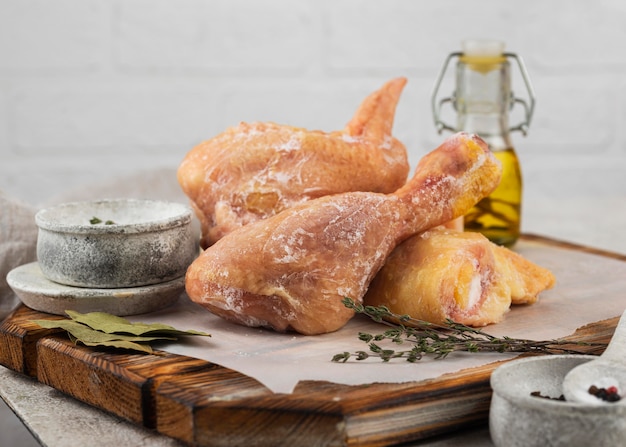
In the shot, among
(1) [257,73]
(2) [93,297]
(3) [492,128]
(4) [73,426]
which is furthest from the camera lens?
(1) [257,73]

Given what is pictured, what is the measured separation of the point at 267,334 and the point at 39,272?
0.41 metres

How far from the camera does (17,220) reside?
1596 millimetres

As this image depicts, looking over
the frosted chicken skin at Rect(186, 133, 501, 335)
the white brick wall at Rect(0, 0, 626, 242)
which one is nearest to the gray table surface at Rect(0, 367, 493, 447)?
the frosted chicken skin at Rect(186, 133, 501, 335)

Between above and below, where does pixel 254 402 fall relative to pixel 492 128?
below

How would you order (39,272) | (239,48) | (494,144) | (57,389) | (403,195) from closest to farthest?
1. (57,389)
2. (403,195)
3. (39,272)
4. (494,144)
5. (239,48)

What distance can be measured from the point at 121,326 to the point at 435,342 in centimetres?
42

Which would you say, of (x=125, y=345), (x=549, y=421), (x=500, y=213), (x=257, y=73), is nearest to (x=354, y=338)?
(x=125, y=345)

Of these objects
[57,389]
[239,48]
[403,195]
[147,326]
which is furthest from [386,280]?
[239,48]

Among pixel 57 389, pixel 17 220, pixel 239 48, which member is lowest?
pixel 57 389

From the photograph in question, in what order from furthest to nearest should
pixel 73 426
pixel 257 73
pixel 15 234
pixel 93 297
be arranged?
pixel 257 73, pixel 15 234, pixel 93 297, pixel 73 426

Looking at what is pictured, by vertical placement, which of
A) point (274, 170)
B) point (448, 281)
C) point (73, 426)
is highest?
point (274, 170)

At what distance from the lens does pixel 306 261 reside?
4.04ft

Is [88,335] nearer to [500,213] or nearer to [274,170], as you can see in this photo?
[274,170]

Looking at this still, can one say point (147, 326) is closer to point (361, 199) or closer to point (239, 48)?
point (361, 199)
